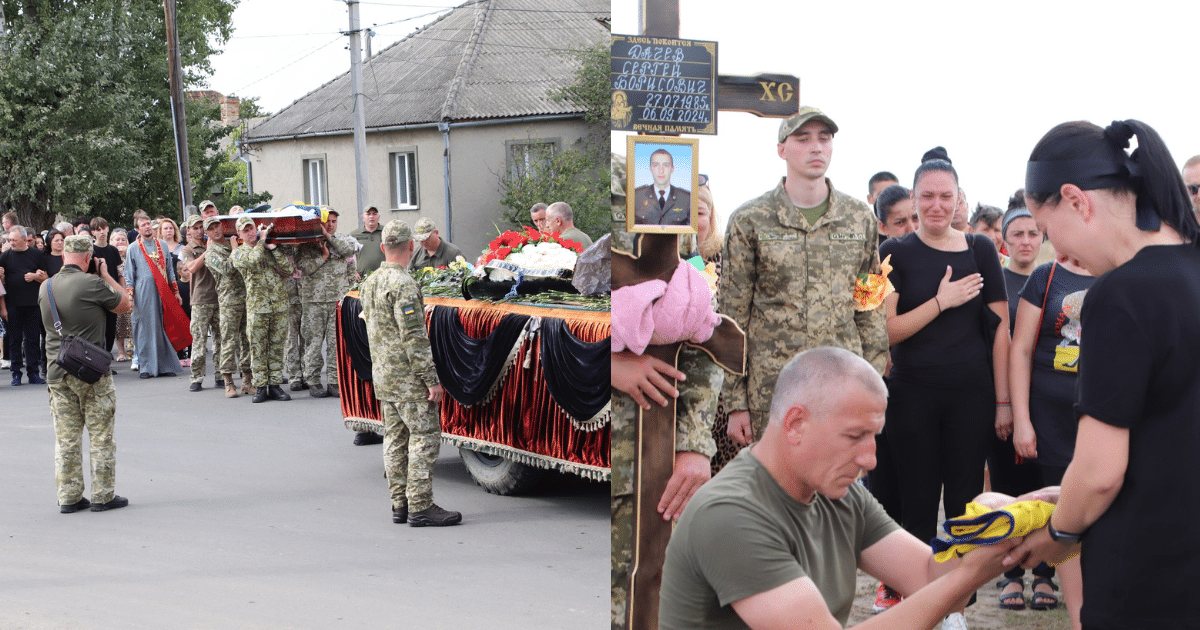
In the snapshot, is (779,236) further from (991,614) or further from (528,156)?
(991,614)

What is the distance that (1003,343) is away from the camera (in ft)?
6.84

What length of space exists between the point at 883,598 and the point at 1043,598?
0.28 m

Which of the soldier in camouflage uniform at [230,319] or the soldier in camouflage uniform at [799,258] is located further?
the soldier in camouflage uniform at [230,319]

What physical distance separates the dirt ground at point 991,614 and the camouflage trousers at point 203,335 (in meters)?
7.20

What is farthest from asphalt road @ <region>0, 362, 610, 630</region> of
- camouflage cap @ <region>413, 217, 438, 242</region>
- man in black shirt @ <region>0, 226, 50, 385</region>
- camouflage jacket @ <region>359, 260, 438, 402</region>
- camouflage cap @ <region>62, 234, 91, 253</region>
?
man in black shirt @ <region>0, 226, 50, 385</region>

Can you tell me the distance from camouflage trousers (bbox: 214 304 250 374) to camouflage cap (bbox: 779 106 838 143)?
722 centimetres

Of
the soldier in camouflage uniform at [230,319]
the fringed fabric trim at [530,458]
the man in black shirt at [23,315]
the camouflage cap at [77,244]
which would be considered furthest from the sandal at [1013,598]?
the man in black shirt at [23,315]

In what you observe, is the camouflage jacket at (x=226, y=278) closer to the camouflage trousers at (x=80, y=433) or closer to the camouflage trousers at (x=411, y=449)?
the camouflage trousers at (x=80, y=433)

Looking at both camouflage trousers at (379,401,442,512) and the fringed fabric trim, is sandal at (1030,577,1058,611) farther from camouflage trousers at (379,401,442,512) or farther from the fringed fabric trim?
camouflage trousers at (379,401,442,512)

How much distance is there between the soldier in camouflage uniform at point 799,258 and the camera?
5.84 ft

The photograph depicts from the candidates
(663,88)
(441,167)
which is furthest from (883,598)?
(441,167)

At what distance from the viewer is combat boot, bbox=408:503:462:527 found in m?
4.87

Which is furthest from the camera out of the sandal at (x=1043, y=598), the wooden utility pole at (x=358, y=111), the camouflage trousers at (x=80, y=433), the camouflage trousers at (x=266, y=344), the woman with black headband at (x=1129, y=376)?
the camouflage trousers at (x=266, y=344)

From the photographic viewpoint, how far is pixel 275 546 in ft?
15.0
